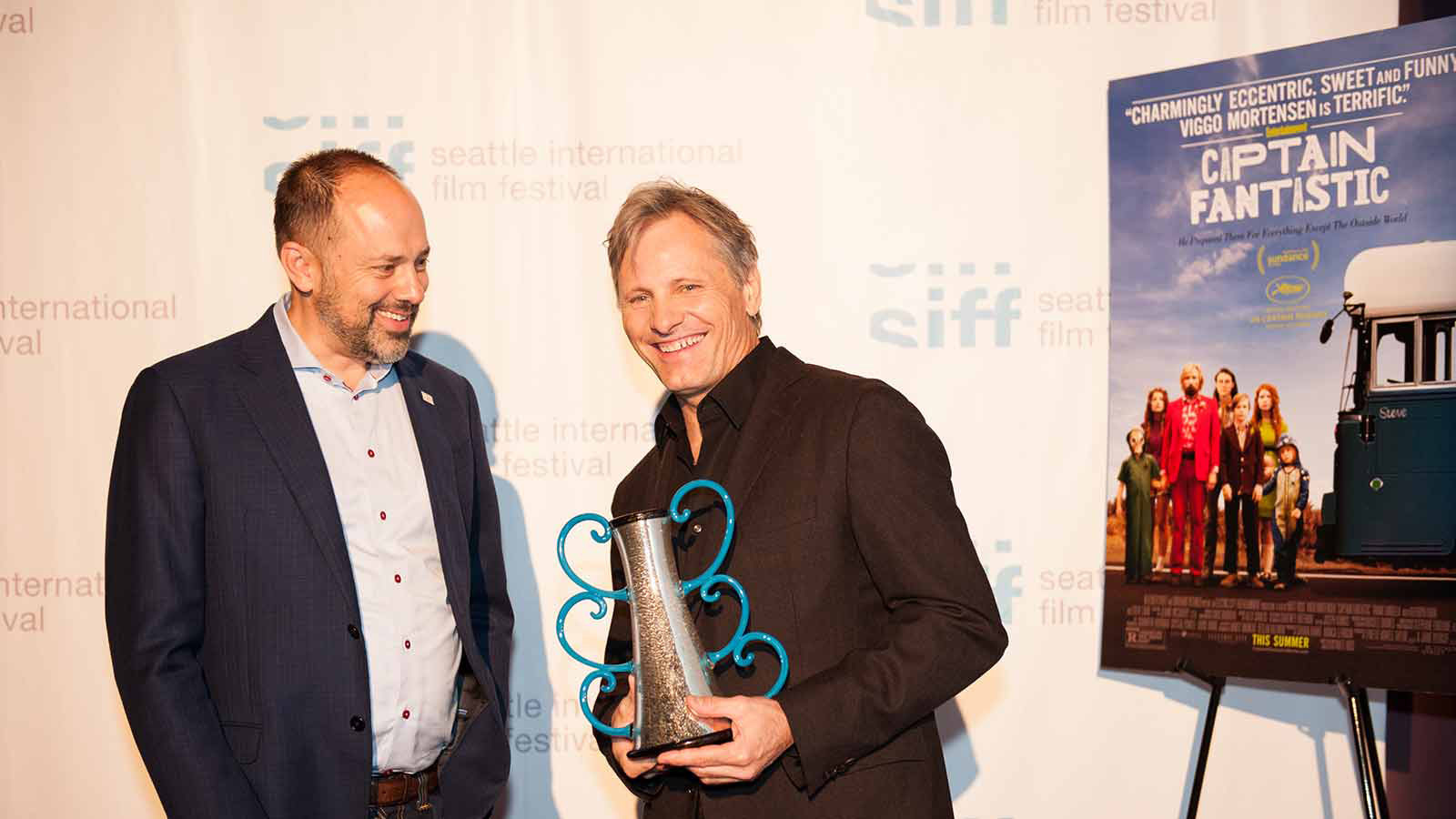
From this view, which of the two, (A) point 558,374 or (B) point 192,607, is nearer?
(B) point 192,607

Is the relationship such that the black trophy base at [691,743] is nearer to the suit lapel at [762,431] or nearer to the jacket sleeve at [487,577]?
the suit lapel at [762,431]

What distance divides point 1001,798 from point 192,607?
213cm

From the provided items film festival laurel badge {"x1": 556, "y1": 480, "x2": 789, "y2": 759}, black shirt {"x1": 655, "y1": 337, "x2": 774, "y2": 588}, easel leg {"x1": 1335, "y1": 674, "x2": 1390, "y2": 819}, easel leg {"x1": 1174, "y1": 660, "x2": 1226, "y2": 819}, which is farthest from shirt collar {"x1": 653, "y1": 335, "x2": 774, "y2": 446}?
easel leg {"x1": 1335, "y1": 674, "x2": 1390, "y2": 819}

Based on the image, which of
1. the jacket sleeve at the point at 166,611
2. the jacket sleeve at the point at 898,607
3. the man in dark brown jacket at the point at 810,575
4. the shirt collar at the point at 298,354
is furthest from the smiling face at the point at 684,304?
the jacket sleeve at the point at 166,611

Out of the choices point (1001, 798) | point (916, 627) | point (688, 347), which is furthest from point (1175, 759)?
point (688, 347)

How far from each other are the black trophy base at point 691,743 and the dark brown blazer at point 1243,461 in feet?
5.74

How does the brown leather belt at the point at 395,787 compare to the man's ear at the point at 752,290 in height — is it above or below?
below

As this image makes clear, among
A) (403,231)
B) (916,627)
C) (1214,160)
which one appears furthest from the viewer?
(1214,160)

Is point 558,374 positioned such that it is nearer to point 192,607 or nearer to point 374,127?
point 374,127

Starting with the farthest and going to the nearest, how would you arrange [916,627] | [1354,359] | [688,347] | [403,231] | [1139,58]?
[1139,58] → [1354,359] → [403,231] → [688,347] → [916,627]

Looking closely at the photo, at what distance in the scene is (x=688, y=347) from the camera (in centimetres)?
196

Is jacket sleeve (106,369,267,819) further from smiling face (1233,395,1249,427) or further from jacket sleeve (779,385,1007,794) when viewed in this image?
smiling face (1233,395,1249,427)

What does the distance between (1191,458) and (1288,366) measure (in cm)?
32

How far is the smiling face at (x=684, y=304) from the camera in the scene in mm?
1954
